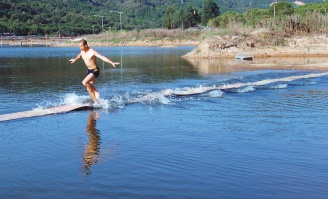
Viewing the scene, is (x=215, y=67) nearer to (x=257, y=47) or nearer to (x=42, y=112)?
(x=257, y=47)

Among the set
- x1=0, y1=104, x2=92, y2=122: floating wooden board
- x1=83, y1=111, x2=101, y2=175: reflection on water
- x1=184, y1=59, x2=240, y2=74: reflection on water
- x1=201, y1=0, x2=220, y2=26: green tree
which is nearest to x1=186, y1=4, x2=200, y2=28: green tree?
x1=201, y1=0, x2=220, y2=26: green tree

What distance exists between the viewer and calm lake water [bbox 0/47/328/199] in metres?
6.78

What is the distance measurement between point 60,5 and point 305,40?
Answer: 5986 inches

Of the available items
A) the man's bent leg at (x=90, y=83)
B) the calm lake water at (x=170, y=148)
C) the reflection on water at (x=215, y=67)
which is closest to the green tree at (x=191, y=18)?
the reflection on water at (x=215, y=67)

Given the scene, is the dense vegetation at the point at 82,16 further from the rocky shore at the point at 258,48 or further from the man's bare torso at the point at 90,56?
the man's bare torso at the point at 90,56

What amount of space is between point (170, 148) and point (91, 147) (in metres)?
1.61

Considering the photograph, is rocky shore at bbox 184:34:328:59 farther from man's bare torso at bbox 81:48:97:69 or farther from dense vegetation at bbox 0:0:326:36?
dense vegetation at bbox 0:0:326:36

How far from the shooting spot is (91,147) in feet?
29.8

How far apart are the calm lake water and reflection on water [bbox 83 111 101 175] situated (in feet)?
0.07

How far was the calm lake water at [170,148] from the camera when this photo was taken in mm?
6781

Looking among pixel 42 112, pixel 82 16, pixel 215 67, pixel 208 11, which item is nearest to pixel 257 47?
pixel 215 67

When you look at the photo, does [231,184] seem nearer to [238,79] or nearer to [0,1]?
[238,79]

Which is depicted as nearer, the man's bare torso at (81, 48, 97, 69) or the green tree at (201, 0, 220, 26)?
the man's bare torso at (81, 48, 97, 69)

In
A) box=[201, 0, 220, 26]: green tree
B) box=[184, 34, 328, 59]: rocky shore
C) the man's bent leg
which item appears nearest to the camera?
the man's bent leg
